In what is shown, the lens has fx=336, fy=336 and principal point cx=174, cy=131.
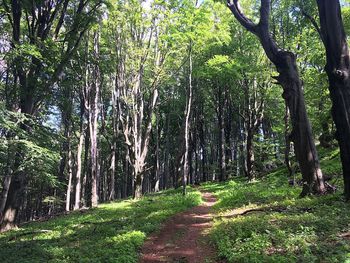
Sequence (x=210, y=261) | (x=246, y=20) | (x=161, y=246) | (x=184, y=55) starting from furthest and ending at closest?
(x=184, y=55) → (x=246, y=20) → (x=161, y=246) → (x=210, y=261)

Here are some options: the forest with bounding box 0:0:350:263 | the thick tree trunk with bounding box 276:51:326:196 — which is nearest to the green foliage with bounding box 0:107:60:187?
the forest with bounding box 0:0:350:263

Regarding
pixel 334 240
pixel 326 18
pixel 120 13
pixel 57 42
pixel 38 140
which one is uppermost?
pixel 120 13

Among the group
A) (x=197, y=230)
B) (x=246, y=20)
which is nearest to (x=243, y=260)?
(x=197, y=230)

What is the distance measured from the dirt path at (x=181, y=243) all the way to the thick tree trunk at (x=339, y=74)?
454 cm

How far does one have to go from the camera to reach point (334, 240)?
287 inches

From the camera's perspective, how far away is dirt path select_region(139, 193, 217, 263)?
8625 mm

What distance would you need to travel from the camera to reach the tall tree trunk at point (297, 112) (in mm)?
11641

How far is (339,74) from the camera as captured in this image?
9516 millimetres

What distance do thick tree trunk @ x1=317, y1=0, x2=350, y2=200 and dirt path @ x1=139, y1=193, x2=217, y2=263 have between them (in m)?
4.54

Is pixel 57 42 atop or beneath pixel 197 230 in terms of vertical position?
atop

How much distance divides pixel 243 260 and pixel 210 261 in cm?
105

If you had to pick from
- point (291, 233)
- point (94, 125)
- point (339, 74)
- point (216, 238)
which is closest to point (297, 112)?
point (339, 74)

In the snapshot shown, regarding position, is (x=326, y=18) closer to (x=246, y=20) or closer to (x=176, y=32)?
(x=246, y=20)

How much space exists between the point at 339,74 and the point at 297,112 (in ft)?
8.54
